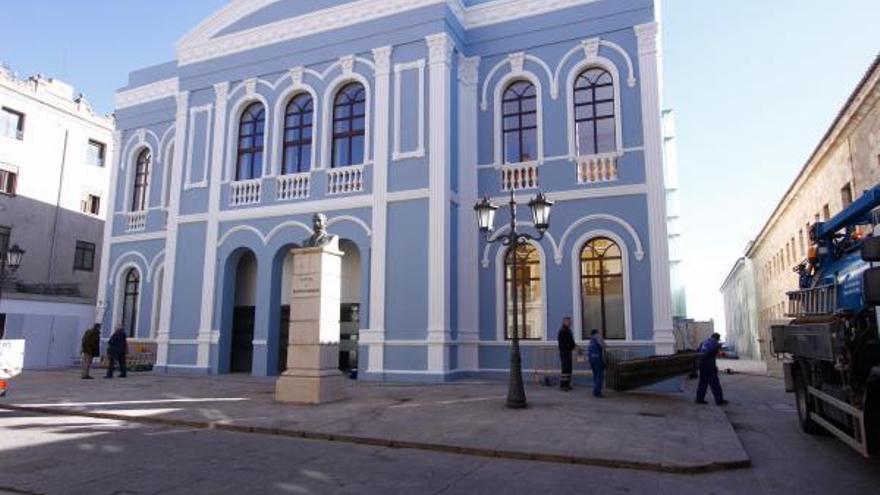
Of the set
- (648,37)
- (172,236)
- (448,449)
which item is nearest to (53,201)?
(172,236)

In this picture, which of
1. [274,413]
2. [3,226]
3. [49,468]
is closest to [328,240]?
[274,413]

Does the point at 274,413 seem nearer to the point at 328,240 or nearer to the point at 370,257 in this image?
the point at 328,240

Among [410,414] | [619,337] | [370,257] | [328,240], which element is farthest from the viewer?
[370,257]

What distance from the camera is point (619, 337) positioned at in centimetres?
1609

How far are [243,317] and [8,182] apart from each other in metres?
16.3

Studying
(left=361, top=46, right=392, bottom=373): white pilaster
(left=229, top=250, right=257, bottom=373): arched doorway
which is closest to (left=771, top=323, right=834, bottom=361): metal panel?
(left=361, top=46, right=392, bottom=373): white pilaster

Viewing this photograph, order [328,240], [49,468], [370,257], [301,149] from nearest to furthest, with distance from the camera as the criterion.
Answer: [49,468], [328,240], [370,257], [301,149]

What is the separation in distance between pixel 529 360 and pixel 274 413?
25.4 feet

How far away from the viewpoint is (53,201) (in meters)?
29.9

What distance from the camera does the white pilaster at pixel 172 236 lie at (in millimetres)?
19781

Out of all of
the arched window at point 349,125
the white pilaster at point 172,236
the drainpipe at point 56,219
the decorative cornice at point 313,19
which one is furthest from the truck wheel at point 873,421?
the drainpipe at point 56,219

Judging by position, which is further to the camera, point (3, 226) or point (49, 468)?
point (3, 226)

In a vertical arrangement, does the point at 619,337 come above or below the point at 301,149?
below

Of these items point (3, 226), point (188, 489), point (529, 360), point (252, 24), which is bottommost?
point (188, 489)
